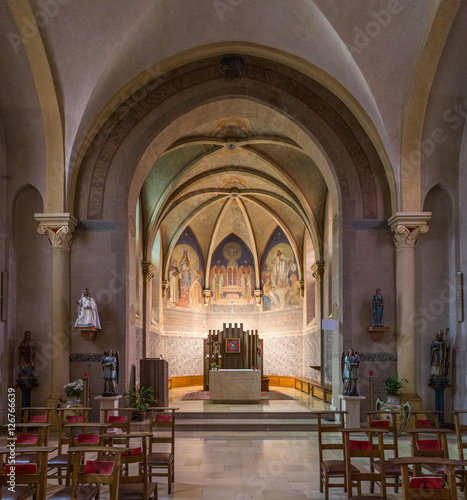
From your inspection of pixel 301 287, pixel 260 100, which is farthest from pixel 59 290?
pixel 301 287

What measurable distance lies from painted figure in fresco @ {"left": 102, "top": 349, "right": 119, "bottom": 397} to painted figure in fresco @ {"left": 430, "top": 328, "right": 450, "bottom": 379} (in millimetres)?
7320

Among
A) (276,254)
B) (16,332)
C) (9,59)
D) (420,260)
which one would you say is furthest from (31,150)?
(276,254)

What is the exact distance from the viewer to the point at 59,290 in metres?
13.5

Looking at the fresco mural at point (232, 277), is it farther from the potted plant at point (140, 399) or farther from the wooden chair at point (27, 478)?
the wooden chair at point (27, 478)

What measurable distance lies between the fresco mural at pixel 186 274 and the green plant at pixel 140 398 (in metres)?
10.8

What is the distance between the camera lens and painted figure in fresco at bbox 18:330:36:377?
13.2 meters

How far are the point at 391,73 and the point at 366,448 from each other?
919 cm

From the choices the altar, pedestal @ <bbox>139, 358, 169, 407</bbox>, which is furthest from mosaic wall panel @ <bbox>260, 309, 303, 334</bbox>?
pedestal @ <bbox>139, 358, 169, 407</bbox>

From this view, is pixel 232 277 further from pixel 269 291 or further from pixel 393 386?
pixel 393 386

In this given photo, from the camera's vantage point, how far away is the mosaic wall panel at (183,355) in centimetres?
2464

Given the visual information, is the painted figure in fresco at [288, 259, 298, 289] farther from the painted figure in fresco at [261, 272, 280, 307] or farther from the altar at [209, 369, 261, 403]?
the altar at [209, 369, 261, 403]

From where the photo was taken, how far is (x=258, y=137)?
18.0 metres

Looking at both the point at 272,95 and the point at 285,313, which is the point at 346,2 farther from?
the point at 285,313

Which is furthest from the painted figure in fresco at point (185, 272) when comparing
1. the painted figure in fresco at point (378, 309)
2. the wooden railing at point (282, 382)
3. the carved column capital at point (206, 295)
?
the painted figure in fresco at point (378, 309)
